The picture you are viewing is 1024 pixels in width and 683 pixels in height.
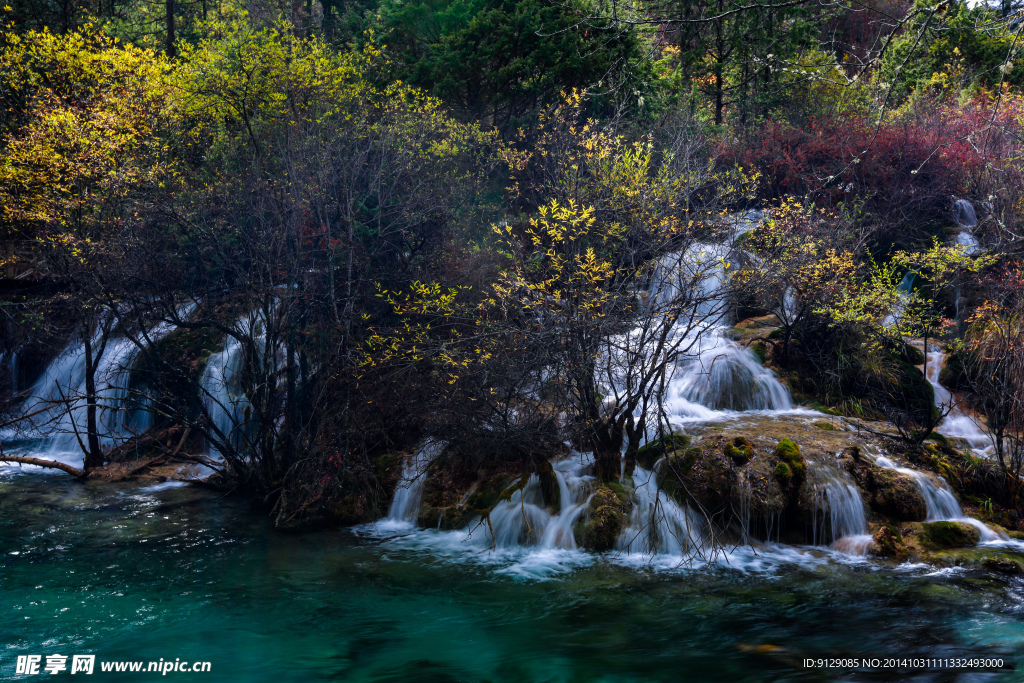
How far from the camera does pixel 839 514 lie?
35.2 ft

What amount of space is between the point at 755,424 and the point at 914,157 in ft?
38.6

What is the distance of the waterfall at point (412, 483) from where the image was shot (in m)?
12.5

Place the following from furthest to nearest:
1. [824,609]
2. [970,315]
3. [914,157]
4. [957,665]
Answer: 1. [914,157]
2. [970,315]
3. [824,609]
4. [957,665]

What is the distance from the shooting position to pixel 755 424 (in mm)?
13391

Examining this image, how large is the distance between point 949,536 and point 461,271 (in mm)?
10133

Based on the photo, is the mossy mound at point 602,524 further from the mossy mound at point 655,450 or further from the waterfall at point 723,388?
the waterfall at point 723,388

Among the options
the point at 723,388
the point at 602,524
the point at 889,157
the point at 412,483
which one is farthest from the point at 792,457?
the point at 889,157

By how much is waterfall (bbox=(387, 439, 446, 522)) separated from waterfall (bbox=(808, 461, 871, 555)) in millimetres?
6628

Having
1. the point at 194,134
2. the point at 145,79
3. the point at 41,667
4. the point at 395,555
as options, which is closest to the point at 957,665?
the point at 395,555

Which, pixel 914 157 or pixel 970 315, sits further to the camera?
pixel 914 157

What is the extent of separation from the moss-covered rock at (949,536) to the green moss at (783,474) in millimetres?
1975

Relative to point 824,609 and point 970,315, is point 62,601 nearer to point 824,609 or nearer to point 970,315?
point 824,609

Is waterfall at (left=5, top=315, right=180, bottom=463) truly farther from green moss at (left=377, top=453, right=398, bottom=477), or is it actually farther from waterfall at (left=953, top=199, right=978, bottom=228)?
waterfall at (left=953, top=199, right=978, bottom=228)

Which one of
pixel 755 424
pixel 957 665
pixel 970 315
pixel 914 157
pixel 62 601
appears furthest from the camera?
pixel 914 157
